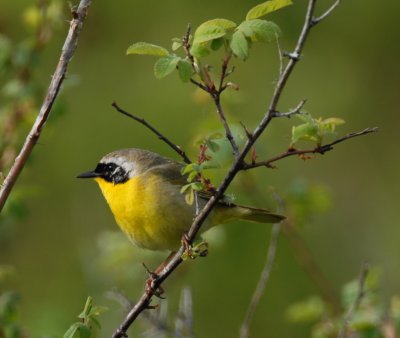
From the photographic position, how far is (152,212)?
14.7 feet

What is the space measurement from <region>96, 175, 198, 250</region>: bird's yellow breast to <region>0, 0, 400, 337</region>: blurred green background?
6.37 feet

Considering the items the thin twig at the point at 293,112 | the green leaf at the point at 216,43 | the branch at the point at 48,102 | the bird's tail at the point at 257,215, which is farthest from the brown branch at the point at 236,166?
the bird's tail at the point at 257,215

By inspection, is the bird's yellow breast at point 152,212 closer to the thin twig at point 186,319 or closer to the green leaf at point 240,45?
the thin twig at point 186,319

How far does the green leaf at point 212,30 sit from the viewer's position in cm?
288

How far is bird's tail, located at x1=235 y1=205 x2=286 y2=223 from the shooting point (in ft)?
15.7

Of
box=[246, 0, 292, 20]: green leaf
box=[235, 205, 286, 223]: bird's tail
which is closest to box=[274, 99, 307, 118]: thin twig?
box=[246, 0, 292, 20]: green leaf

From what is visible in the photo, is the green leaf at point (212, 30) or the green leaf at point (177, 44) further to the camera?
the green leaf at point (177, 44)

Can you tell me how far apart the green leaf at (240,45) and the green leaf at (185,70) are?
17cm

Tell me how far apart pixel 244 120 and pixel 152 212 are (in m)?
2.59

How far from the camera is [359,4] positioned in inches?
351

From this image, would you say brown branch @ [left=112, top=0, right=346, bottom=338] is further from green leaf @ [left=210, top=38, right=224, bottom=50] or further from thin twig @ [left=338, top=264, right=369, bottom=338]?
thin twig @ [left=338, top=264, right=369, bottom=338]

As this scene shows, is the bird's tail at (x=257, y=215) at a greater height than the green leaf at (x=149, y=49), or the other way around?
the bird's tail at (x=257, y=215)

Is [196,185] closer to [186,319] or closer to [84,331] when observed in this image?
[84,331]

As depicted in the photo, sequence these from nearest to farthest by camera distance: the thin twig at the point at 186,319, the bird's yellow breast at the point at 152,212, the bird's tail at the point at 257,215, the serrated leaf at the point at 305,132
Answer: the serrated leaf at the point at 305,132 < the thin twig at the point at 186,319 < the bird's yellow breast at the point at 152,212 < the bird's tail at the point at 257,215
